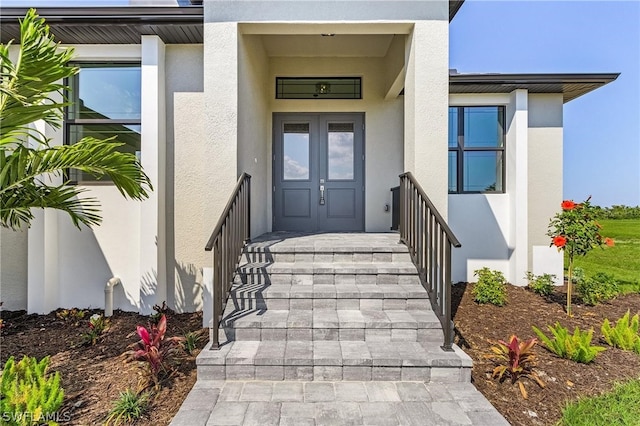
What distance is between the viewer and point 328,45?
5.62m

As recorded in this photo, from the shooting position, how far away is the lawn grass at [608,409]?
7.79 ft

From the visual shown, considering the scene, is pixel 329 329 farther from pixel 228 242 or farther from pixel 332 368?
pixel 228 242

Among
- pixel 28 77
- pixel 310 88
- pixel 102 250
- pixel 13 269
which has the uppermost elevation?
pixel 310 88

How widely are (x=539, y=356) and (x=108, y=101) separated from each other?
6.16 meters

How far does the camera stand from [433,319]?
10.5 ft

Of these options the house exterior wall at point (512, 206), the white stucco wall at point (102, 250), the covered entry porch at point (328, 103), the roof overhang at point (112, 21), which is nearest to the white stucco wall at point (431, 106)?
the covered entry porch at point (328, 103)

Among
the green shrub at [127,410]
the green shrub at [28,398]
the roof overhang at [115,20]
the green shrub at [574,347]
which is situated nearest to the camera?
the green shrub at [28,398]

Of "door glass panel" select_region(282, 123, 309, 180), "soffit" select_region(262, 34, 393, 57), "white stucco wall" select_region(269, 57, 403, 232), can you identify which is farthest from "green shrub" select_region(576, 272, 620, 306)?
"soffit" select_region(262, 34, 393, 57)

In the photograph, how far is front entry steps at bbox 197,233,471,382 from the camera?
275cm

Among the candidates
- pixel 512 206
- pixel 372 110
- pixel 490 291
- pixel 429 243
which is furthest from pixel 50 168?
pixel 512 206

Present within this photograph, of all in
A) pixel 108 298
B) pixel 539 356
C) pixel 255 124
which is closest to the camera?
pixel 539 356

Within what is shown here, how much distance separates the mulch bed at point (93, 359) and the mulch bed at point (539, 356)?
99.3 inches

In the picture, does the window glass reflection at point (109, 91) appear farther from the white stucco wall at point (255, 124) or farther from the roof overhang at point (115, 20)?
the white stucco wall at point (255, 124)

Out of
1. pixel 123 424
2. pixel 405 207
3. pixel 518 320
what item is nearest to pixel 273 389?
pixel 123 424
